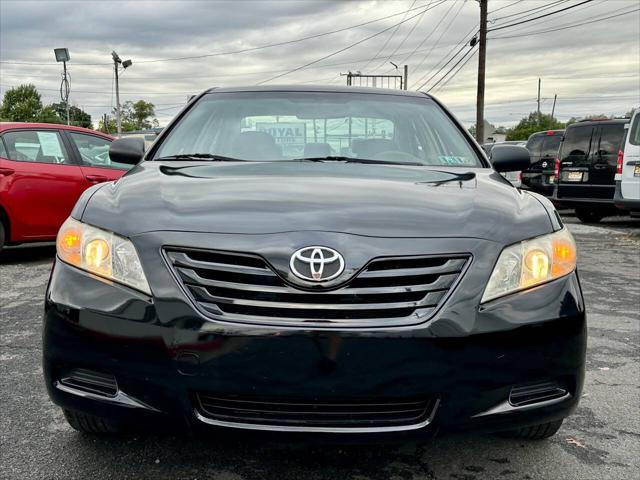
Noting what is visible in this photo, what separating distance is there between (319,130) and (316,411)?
183 centimetres

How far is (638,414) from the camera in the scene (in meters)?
3.09

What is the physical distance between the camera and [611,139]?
39.7 feet

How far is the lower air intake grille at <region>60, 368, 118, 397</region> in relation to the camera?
2.08 metres

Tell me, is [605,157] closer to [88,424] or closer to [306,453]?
[306,453]

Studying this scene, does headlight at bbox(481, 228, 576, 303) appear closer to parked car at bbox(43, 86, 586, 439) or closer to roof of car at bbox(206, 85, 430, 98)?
parked car at bbox(43, 86, 586, 439)

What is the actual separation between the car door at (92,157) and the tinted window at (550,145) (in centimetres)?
1009

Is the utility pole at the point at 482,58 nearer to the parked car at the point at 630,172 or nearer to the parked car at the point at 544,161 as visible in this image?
the parked car at the point at 544,161

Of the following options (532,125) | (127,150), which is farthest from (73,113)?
(127,150)

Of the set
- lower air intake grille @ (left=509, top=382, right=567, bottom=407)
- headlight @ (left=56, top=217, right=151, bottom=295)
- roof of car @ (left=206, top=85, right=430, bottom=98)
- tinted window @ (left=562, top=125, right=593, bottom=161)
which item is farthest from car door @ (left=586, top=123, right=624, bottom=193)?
headlight @ (left=56, top=217, right=151, bottom=295)

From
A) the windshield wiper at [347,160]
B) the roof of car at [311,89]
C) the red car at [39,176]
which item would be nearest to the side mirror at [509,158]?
the roof of car at [311,89]

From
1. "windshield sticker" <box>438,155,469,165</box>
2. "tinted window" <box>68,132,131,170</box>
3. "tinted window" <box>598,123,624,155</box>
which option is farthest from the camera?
"tinted window" <box>598,123,624,155</box>

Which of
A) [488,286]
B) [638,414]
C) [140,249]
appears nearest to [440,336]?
[488,286]

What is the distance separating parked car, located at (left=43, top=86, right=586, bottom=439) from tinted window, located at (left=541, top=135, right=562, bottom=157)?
43.8 feet

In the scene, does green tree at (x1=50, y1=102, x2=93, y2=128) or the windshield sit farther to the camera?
green tree at (x1=50, y1=102, x2=93, y2=128)
